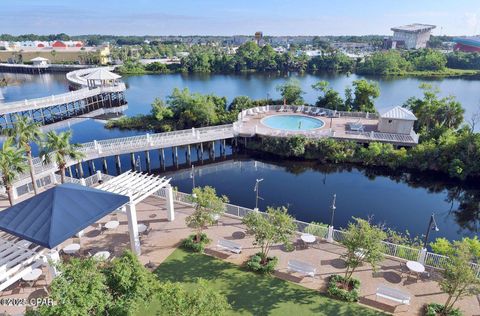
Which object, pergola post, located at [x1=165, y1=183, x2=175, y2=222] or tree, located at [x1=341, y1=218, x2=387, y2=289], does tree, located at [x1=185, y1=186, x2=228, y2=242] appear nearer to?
pergola post, located at [x1=165, y1=183, x2=175, y2=222]

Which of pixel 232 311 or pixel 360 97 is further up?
pixel 360 97

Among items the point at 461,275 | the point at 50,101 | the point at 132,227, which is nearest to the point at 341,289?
the point at 461,275

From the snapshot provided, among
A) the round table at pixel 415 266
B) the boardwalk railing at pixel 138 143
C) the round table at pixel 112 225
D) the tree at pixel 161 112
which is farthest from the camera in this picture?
the tree at pixel 161 112

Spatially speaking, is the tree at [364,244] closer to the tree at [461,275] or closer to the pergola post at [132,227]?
the tree at [461,275]

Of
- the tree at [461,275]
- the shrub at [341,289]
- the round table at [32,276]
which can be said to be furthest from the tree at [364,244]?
the round table at [32,276]

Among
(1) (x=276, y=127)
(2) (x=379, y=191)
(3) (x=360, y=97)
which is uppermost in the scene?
(3) (x=360, y=97)

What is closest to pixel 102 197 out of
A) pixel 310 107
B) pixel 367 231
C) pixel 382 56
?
pixel 367 231

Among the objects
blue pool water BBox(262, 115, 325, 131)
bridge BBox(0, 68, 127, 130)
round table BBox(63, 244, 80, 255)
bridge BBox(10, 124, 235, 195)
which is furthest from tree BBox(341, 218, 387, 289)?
bridge BBox(0, 68, 127, 130)

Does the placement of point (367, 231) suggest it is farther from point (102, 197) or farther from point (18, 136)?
point (18, 136)
